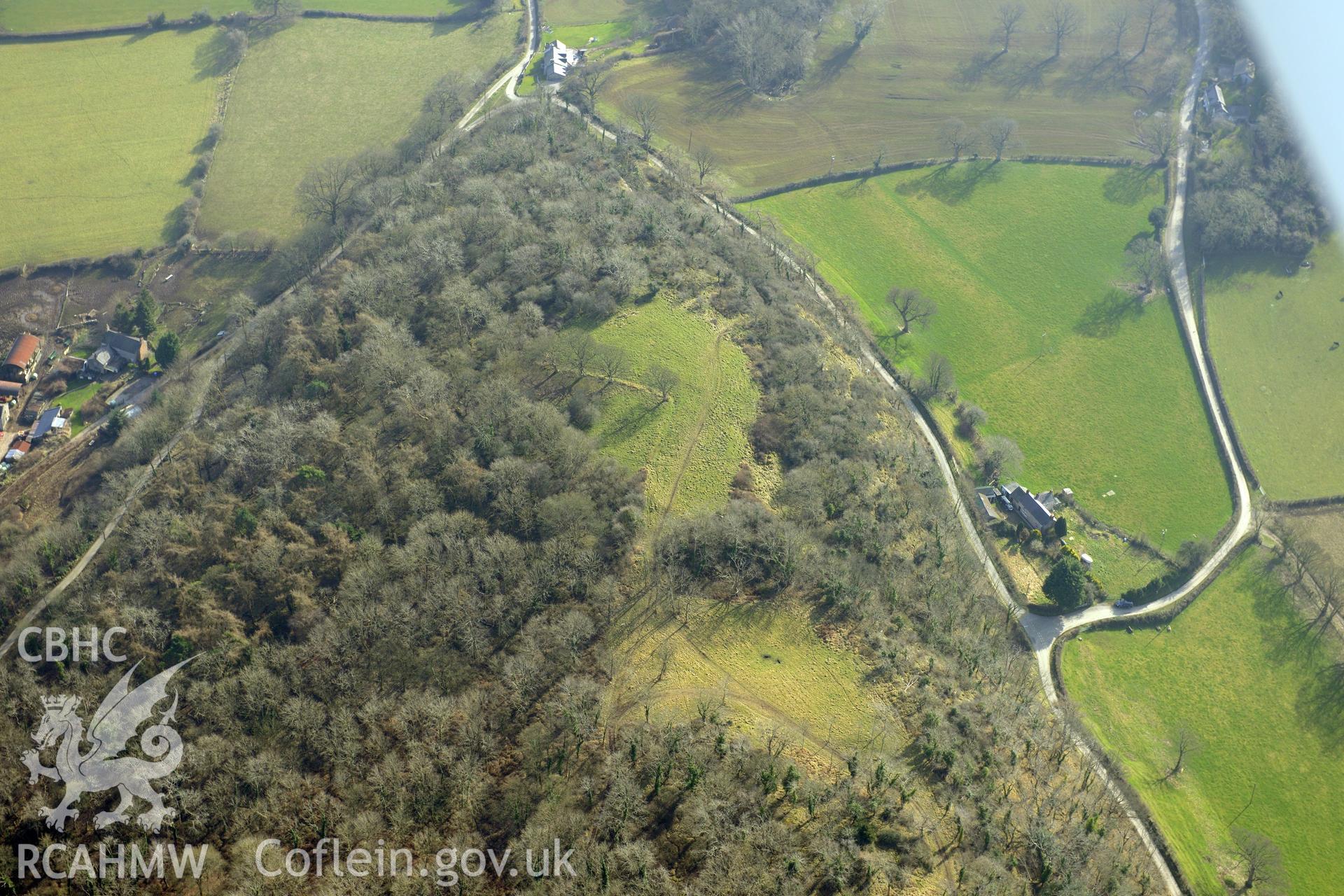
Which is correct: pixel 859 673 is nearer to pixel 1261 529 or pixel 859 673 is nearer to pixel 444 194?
pixel 1261 529

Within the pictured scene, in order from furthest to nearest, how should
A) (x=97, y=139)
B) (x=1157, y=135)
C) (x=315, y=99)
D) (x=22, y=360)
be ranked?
(x=315, y=99) < (x=1157, y=135) < (x=97, y=139) < (x=22, y=360)

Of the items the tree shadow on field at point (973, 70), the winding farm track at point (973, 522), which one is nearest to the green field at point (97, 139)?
the winding farm track at point (973, 522)

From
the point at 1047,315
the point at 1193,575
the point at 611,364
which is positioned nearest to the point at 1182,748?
the point at 1193,575

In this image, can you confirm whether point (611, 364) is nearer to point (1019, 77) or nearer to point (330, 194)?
point (330, 194)

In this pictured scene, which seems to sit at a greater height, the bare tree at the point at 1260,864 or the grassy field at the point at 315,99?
the grassy field at the point at 315,99

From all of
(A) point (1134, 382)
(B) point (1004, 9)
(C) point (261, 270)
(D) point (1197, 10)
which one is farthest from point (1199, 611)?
(D) point (1197, 10)

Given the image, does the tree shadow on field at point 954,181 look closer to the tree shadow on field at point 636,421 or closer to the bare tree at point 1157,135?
the bare tree at point 1157,135
